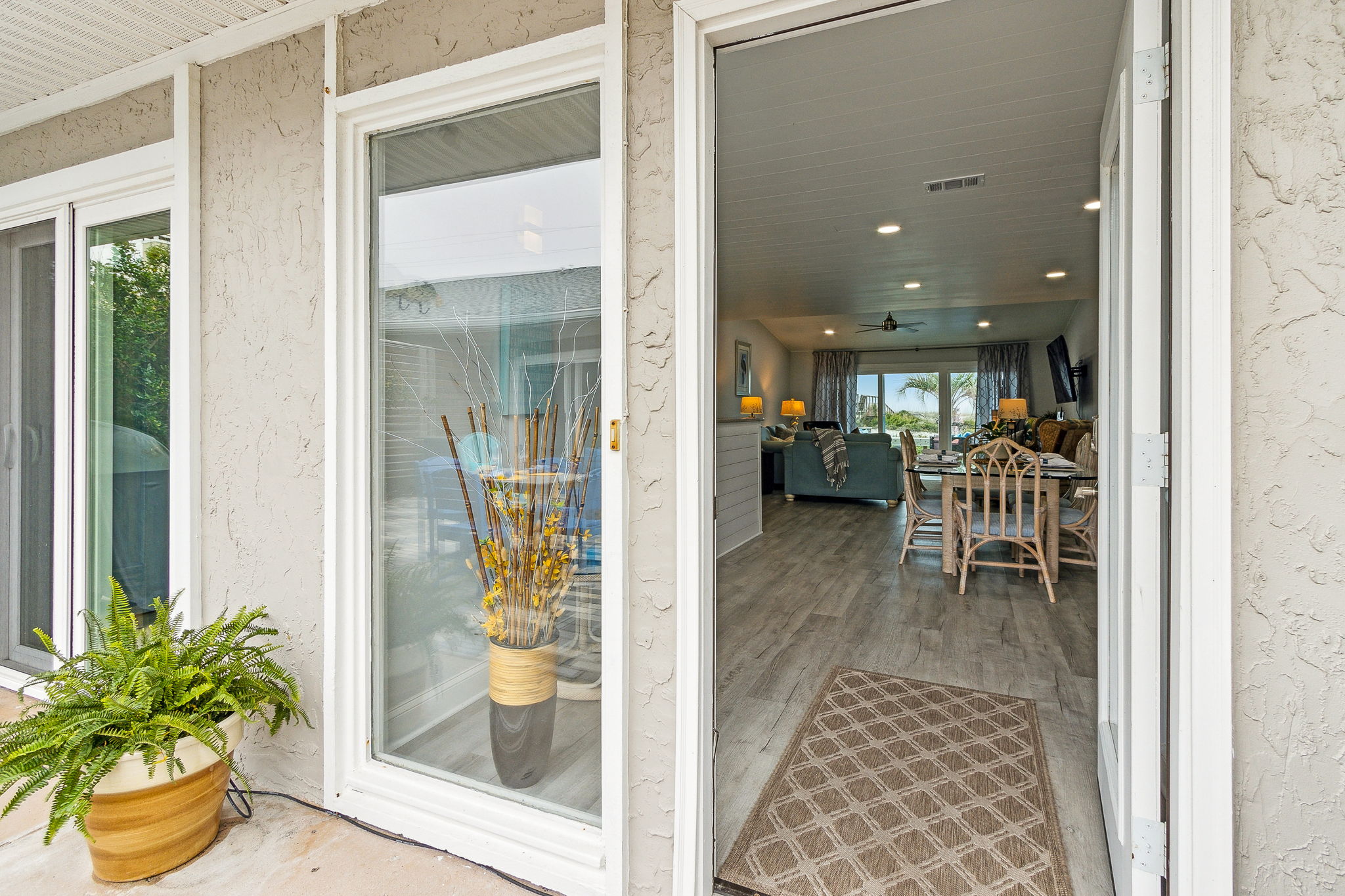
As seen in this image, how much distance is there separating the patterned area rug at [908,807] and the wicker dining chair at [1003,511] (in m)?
1.80

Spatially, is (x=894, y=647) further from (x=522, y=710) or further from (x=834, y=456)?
(x=834, y=456)

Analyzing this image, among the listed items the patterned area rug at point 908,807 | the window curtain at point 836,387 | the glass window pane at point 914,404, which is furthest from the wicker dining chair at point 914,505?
the glass window pane at point 914,404

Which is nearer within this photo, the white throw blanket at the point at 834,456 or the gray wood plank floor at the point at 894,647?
the gray wood plank floor at the point at 894,647

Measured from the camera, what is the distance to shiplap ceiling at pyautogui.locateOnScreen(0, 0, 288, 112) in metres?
1.89

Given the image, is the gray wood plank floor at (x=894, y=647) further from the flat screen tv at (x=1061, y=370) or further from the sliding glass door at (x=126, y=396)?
the flat screen tv at (x=1061, y=370)

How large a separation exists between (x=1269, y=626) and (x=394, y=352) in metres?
2.05

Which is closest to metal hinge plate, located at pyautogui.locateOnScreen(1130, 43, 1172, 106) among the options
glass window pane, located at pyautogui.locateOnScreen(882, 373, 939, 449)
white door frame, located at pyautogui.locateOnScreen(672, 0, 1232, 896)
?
white door frame, located at pyautogui.locateOnScreen(672, 0, 1232, 896)

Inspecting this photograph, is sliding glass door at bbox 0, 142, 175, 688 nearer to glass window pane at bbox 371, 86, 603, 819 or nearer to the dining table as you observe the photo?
glass window pane at bbox 371, 86, 603, 819

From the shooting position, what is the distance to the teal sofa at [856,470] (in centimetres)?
817

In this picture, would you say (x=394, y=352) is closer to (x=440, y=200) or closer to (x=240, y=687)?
(x=440, y=200)

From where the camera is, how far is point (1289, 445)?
1.09m

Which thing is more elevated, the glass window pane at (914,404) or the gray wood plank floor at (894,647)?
the glass window pane at (914,404)

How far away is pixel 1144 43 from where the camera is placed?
49.9 inches

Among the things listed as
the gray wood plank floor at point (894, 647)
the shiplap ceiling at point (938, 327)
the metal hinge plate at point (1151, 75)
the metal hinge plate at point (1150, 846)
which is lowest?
the gray wood plank floor at point (894, 647)
